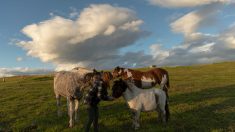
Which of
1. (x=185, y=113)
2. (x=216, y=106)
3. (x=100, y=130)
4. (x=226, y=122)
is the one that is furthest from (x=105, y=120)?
(x=216, y=106)

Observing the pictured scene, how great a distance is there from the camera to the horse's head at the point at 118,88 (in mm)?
12867

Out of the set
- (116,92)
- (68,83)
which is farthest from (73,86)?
(116,92)

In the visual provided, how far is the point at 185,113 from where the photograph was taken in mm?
16375

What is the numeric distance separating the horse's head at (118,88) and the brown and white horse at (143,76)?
11.6 feet

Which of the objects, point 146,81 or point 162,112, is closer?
point 162,112

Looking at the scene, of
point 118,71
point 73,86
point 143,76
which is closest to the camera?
point 73,86

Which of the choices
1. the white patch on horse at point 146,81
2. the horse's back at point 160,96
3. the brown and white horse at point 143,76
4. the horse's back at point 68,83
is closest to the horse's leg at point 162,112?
the horse's back at point 160,96

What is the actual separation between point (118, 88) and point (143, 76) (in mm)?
5314

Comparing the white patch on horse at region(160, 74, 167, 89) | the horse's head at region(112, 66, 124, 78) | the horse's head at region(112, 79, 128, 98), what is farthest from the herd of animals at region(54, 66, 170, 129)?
the white patch on horse at region(160, 74, 167, 89)

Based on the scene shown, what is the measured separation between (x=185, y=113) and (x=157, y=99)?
11.7ft

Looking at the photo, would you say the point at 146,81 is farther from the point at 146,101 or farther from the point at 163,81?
the point at 146,101

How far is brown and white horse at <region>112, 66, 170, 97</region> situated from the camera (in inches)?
685

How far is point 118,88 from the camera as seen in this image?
1294 centimetres

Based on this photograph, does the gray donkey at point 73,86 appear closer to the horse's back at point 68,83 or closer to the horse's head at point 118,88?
the horse's back at point 68,83
